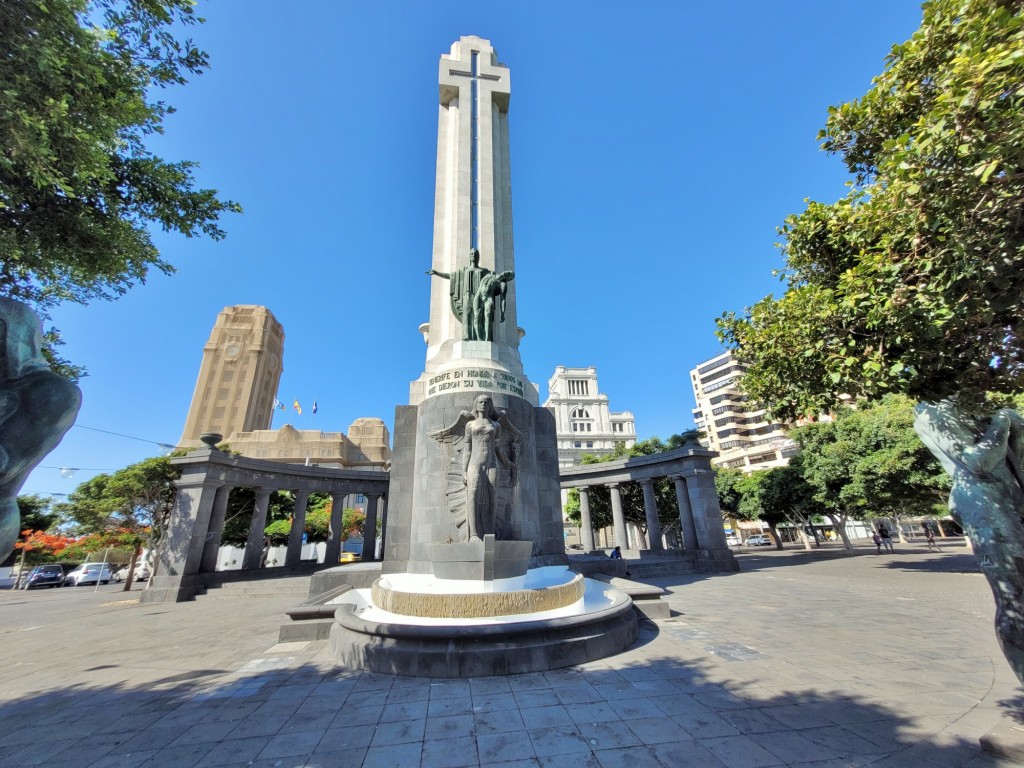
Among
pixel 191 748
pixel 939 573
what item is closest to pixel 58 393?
pixel 191 748

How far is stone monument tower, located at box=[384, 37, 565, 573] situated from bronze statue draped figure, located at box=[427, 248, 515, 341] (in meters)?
0.04

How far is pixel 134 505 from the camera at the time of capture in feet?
80.8

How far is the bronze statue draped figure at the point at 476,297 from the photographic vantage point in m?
16.8

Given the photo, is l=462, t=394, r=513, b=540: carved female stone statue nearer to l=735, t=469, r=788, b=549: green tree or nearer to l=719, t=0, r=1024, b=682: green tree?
l=719, t=0, r=1024, b=682: green tree

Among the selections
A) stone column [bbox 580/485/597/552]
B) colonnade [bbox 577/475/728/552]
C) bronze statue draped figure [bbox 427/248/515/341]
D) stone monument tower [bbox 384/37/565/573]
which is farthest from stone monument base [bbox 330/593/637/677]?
stone column [bbox 580/485/597/552]

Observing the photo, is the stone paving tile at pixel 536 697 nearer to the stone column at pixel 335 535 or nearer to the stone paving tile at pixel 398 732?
the stone paving tile at pixel 398 732

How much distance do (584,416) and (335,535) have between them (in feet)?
225

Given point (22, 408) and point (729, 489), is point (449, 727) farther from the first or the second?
point (729, 489)

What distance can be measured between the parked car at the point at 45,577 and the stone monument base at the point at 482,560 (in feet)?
154

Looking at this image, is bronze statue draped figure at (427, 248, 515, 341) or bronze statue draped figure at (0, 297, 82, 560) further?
bronze statue draped figure at (427, 248, 515, 341)

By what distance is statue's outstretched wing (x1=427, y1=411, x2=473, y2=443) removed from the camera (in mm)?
12242

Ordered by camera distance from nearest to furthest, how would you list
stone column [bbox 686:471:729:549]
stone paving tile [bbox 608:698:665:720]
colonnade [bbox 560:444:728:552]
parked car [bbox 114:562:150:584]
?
stone paving tile [bbox 608:698:665:720], stone column [bbox 686:471:729:549], colonnade [bbox 560:444:728:552], parked car [bbox 114:562:150:584]

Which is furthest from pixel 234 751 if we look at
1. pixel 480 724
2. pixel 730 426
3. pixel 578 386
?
pixel 730 426

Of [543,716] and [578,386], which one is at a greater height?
[578,386]
